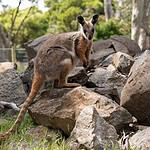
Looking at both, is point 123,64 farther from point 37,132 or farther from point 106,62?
point 37,132

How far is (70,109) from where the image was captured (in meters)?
6.63

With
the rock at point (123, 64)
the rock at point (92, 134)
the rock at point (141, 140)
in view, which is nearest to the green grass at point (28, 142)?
the rock at point (92, 134)

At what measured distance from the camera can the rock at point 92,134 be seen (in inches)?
209

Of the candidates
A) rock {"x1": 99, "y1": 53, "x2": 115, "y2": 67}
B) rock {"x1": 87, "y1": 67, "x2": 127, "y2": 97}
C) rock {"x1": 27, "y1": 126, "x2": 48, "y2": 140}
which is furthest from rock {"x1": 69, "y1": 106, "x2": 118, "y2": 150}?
rock {"x1": 99, "y1": 53, "x2": 115, "y2": 67}

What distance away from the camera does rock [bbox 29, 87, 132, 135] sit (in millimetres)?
6395

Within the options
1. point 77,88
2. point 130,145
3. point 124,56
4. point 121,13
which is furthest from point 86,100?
point 121,13

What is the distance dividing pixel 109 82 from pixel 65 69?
1747 millimetres

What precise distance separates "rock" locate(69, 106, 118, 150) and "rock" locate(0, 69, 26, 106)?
2981 millimetres

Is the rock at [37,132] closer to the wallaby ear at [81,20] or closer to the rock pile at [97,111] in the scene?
the rock pile at [97,111]

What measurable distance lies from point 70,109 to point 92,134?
133 centimetres

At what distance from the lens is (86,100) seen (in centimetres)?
663

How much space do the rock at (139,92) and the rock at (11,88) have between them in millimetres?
2558

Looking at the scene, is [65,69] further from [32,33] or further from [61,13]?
[32,33]

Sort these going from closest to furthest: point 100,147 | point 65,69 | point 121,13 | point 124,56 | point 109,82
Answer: point 100,147, point 65,69, point 109,82, point 124,56, point 121,13
